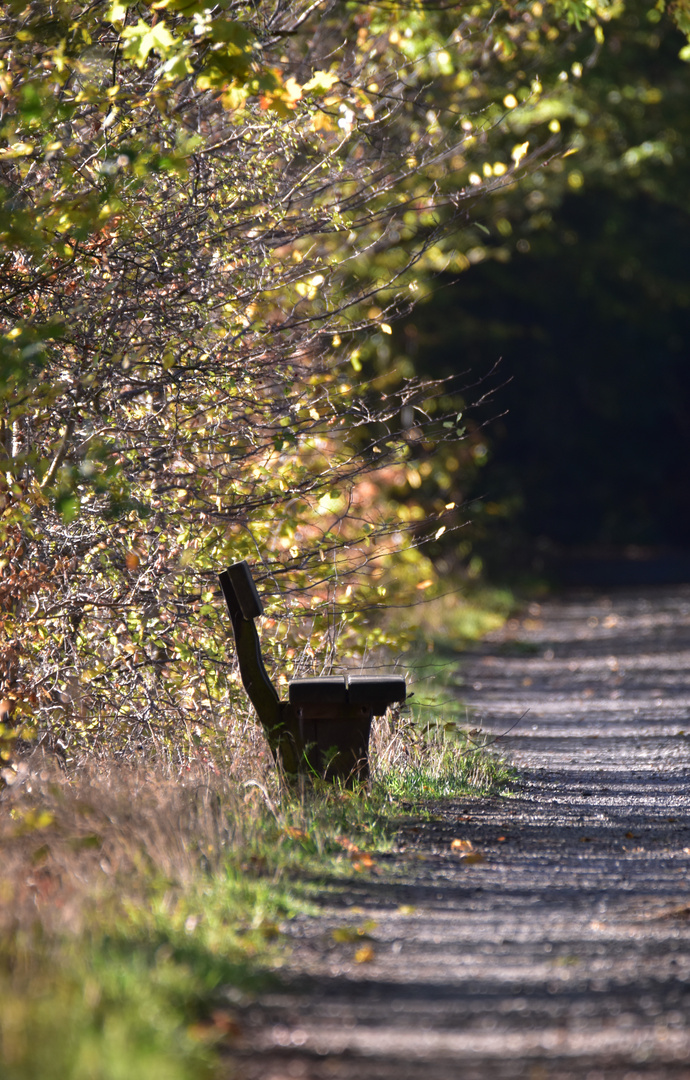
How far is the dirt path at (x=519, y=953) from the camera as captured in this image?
328cm

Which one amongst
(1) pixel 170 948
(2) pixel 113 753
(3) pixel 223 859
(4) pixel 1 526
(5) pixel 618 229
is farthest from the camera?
(5) pixel 618 229

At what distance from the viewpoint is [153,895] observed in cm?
423

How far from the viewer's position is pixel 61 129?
20.8ft

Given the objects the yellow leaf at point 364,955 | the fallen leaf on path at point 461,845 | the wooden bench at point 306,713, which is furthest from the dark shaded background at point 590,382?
the yellow leaf at point 364,955

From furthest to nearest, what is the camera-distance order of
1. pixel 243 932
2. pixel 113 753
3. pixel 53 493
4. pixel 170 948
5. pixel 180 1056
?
pixel 113 753
pixel 53 493
pixel 243 932
pixel 170 948
pixel 180 1056

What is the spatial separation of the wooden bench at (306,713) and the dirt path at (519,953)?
53 cm

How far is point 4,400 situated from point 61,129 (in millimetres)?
1376

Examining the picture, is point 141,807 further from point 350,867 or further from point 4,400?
point 4,400

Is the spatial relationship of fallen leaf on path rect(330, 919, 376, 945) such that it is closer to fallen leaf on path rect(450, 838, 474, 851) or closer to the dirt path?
the dirt path

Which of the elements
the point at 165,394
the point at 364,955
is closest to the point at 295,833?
the point at 364,955

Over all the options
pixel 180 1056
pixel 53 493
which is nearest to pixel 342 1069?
pixel 180 1056

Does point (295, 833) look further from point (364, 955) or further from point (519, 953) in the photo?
point (519, 953)

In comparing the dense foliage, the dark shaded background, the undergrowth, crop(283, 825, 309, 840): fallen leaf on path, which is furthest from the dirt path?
the dark shaded background

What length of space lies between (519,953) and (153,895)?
115 centimetres
